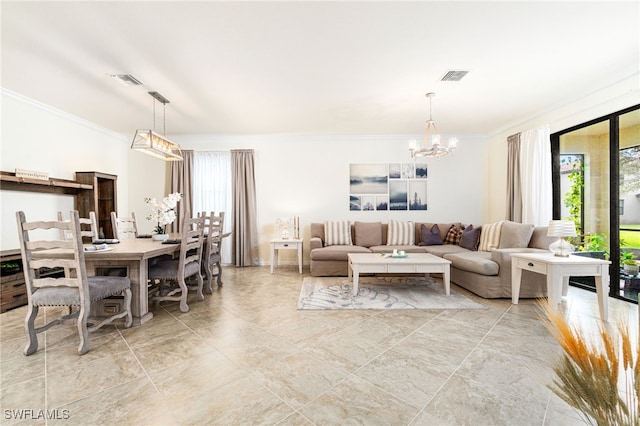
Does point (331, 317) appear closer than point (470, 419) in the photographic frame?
No

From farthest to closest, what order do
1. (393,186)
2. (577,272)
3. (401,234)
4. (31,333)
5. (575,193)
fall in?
(393,186)
(401,234)
(575,193)
(577,272)
(31,333)

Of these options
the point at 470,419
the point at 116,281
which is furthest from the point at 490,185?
the point at 116,281

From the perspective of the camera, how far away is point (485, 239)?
14.6ft

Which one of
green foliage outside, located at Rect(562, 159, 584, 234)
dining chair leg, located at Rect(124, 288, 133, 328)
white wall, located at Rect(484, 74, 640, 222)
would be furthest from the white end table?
dining chair leg, located at Rect(124, 288, 133, 328)

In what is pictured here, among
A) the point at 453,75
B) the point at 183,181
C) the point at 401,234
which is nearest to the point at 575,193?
the point at 401,234

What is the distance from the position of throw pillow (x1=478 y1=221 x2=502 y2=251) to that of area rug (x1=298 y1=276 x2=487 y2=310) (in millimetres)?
1019

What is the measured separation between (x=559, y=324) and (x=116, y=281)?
3053mm

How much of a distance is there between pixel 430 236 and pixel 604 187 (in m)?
2.36

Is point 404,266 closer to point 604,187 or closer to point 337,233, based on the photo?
point 337,233

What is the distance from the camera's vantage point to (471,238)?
4.68 metres

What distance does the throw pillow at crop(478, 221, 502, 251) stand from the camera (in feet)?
13.8

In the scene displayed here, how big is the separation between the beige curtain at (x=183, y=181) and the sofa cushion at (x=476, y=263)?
4851mm

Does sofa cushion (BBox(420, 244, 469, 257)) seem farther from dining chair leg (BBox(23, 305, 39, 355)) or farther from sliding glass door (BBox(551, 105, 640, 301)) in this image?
dining chair leg (BBox(23, 305, 39, 355))

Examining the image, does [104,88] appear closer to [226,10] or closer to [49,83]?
[49,83]
